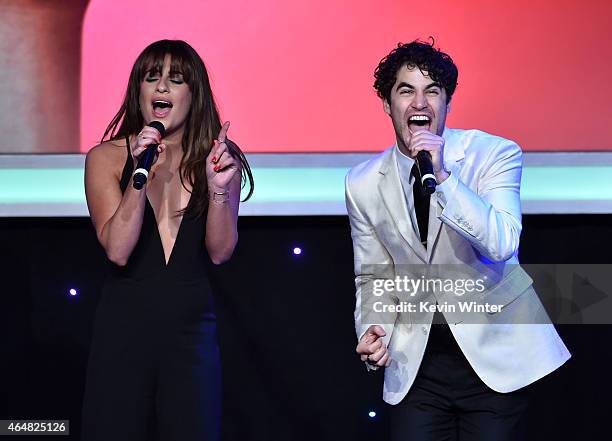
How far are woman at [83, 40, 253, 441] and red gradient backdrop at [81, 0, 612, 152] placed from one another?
680mm

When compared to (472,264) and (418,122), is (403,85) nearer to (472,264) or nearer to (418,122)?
(418,122)

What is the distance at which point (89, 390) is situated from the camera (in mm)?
1974

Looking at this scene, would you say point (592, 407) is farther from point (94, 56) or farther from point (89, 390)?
point (94, 56)

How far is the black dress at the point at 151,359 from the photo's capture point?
1.95 meters

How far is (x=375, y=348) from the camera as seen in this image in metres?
1.91

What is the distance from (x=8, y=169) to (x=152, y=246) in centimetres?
103

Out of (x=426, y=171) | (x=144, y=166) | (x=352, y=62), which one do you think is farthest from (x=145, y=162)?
(x=352, y=62)

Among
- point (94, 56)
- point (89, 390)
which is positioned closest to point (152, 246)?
point (89, 390)

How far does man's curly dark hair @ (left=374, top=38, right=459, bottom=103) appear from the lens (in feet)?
6.71

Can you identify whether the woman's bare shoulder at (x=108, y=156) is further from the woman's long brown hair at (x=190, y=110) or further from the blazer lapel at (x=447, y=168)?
the blazer lapel at (x=447, y=168)

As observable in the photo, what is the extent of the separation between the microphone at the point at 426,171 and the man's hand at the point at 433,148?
1 centimetres

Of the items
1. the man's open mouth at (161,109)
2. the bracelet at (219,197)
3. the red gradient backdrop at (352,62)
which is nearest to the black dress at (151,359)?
the bracelet at (219,197)

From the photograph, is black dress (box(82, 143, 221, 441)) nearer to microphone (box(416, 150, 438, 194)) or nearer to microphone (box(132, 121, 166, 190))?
microphone (box(132, 121, 166, 190))

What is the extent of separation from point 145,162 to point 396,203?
1.86 feet
